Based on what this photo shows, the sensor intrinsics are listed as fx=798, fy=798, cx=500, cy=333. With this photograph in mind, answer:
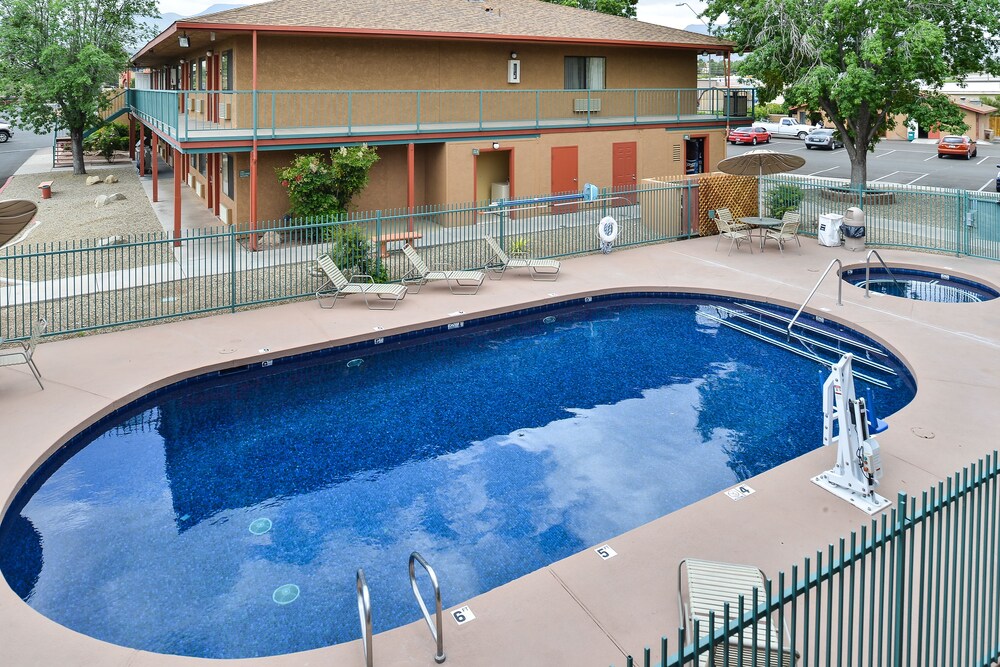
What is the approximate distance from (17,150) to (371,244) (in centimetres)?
4253

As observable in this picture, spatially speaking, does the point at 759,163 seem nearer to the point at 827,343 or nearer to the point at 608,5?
the point at 827,343

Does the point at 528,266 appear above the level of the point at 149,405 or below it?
above

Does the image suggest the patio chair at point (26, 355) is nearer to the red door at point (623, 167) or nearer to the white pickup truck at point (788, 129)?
the red door at point (623, 167)

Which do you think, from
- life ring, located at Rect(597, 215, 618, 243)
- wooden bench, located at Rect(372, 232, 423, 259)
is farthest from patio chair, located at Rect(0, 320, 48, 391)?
life ring, located at Rect(597, 215, 618, 243)

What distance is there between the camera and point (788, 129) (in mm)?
53781

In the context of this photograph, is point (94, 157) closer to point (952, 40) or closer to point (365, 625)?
point (952, 40)

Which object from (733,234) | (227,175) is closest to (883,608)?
(733,234)

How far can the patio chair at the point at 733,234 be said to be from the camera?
1945 cm

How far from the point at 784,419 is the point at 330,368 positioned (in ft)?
23.1

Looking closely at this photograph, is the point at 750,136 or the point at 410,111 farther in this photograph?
the point at 750,136

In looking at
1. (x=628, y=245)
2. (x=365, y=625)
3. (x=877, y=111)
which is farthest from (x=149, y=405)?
(x=877, y=111)

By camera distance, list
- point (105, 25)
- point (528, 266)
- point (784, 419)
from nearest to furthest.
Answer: point (784, 419), point (528, 266), point (105, 25)

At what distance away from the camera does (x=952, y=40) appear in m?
24.3

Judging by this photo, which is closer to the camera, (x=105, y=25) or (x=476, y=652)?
(x=476, y=652)
